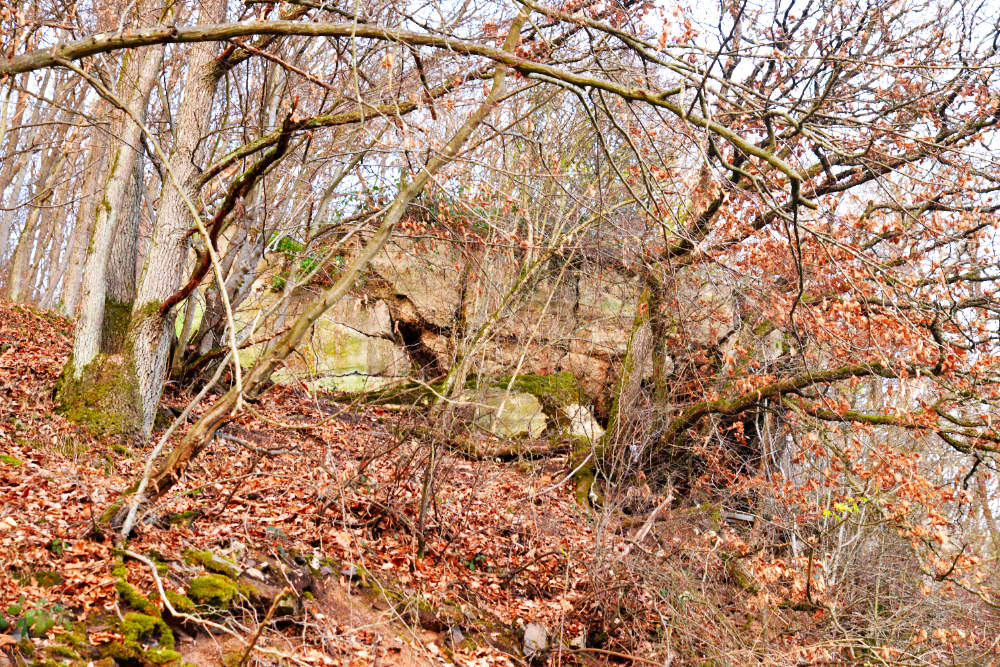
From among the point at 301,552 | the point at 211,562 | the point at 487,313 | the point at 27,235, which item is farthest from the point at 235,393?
the point at 27,235

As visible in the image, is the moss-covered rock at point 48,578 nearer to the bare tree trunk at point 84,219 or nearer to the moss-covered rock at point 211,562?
the moss-covered rock at point 211,562

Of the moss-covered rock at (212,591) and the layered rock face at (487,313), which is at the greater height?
the layered rock face at (487,313)

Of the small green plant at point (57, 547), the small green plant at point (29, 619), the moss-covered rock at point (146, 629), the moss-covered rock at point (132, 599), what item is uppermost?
the small green plant at point (57, 547)

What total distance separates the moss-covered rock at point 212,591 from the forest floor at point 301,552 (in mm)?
26

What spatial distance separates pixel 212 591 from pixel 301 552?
112cm

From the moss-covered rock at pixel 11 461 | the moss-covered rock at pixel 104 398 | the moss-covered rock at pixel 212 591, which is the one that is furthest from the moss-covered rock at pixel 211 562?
the moss-covered rock at pixel 104 398

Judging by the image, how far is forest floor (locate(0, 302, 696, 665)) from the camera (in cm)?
402

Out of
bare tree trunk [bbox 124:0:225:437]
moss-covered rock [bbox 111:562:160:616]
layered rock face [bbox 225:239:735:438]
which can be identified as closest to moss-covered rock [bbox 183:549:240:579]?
moss-covered rock [bbox 111:562:160:616]

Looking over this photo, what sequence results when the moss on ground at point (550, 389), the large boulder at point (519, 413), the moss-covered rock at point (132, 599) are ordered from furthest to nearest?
the moss on ground at point (550, 389) < the large boulder at point (519, 413) < the moss-covered rock at point (132, 599)

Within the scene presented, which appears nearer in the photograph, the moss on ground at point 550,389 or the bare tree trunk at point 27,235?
the moss on ground at point 550,389

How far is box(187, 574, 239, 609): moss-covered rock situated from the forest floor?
3 cm

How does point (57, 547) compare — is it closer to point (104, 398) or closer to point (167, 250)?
point (104, 398)

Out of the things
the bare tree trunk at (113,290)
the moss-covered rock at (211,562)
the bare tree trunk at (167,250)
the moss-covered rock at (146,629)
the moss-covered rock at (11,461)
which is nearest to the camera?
the moss-covered rock at (146,629)

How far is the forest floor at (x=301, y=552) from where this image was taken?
13.2 ft
